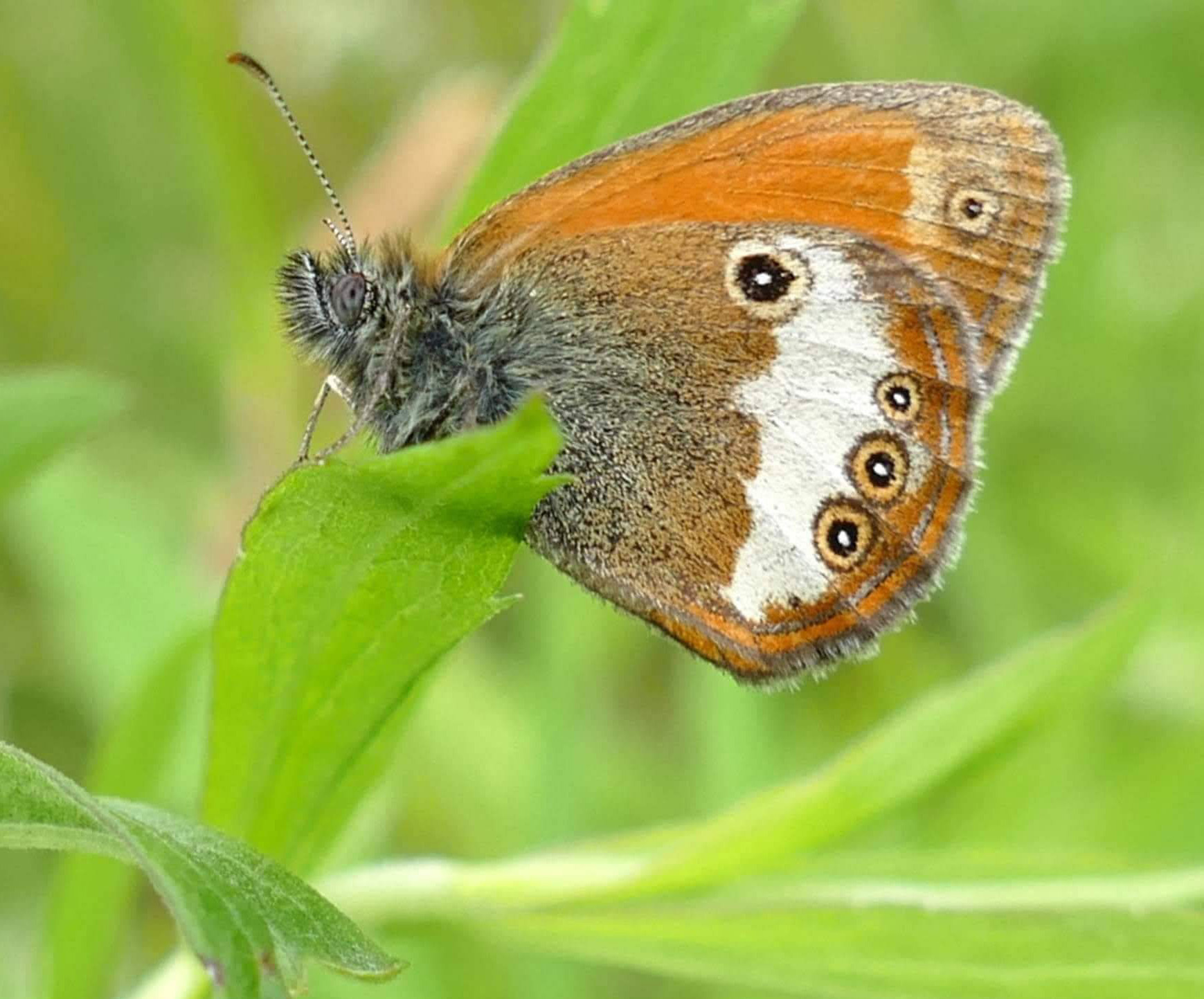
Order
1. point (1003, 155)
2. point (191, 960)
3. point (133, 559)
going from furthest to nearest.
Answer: point (133, 559)
point (1003, 155)
point (191, 960)

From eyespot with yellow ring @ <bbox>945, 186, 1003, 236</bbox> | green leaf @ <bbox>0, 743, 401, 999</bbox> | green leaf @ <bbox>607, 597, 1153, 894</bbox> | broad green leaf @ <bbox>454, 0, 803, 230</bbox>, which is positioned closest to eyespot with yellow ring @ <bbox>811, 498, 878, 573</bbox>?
green leaf @ <bbox>607, 597, 1153, 894</bbox>

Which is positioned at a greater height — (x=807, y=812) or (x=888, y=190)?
(x=888, y=190)

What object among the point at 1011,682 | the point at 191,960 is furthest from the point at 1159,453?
the point at 191,960

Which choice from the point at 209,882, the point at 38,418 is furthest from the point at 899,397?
the point at 209,882

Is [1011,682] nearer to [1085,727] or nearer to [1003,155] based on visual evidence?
[1003,155]

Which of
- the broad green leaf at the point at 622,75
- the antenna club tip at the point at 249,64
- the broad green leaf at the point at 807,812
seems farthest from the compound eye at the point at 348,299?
the broad green leaf at the point at 807,812

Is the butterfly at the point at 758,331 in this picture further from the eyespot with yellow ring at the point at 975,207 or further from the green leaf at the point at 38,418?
the green leaf at the point at 38,418

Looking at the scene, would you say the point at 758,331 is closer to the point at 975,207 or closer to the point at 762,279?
the point at 762,279
